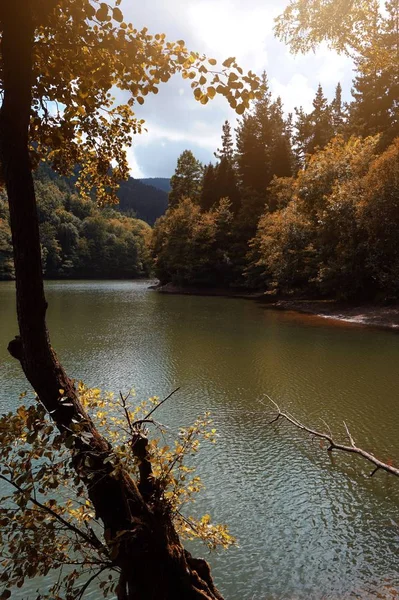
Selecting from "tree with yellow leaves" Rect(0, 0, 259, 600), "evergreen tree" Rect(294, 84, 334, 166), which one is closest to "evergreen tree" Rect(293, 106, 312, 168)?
"evergreen tree" Rect(294, 84, 334, 166)

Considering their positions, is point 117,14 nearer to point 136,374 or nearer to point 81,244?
point 136,374

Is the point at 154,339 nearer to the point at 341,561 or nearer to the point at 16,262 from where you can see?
the point at 341,561

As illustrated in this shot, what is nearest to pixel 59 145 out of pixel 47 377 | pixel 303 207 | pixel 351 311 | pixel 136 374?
pixel 47 377

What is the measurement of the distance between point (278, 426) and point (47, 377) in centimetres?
879

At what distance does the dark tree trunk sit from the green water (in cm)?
272

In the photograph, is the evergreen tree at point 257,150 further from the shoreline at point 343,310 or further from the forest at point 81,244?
the forest at point 81,244

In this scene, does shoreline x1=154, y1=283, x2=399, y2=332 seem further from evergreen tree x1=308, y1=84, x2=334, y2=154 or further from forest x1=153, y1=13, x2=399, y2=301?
evergreen tree x1=308, y1=84, x2=334, y2=154

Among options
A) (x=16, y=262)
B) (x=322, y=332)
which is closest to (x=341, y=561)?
(x=16, y=262)

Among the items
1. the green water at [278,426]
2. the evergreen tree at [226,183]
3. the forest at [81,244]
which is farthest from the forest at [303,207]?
the forest at [81,244]

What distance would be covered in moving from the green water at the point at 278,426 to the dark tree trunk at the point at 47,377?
272 cm

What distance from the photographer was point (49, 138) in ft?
12.2

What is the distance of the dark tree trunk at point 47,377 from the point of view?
8.99 feet

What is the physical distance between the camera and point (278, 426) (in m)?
10.7

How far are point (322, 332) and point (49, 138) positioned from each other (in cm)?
2204
